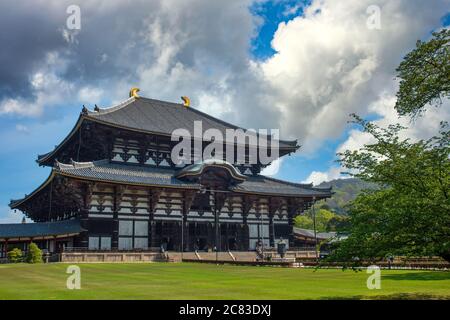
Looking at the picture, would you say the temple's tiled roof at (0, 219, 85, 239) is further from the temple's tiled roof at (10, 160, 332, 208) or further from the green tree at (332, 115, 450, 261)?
the green tree at (332, 115, 450, 261)

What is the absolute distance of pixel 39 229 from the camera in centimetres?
4109

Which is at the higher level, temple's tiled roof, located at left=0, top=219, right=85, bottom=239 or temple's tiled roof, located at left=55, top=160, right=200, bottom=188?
temple's tiled roof, located at left=55, top=160, right=200, bottom=188

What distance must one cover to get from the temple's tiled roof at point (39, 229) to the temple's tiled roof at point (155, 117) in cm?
1030

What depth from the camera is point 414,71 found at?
12.8m

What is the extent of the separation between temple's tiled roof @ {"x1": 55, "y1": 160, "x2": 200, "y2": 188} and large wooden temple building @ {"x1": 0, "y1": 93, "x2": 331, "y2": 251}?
11 cm

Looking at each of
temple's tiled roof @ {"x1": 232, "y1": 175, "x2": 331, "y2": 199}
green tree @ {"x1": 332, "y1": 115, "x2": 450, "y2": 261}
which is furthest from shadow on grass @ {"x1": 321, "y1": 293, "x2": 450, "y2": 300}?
temple's tiled roof @ {"x1": 232, "y1": 175, "x2": 331, "y2": 199}

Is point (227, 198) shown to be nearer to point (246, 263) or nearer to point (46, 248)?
point (246, 263)

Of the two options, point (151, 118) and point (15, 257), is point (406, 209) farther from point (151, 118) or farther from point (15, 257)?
point (151, 118)

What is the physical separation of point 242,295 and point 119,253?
86.5 feet

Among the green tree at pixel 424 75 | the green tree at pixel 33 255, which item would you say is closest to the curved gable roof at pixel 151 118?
the green tree at pixel 33 255

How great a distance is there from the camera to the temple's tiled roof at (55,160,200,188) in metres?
37.4

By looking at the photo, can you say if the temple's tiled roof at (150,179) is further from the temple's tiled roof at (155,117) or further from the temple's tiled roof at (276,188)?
the temple's tiled roof at (155,117)

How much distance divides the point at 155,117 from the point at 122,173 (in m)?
10.8

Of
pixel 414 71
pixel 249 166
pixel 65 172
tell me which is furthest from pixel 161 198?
pixel 414 71
